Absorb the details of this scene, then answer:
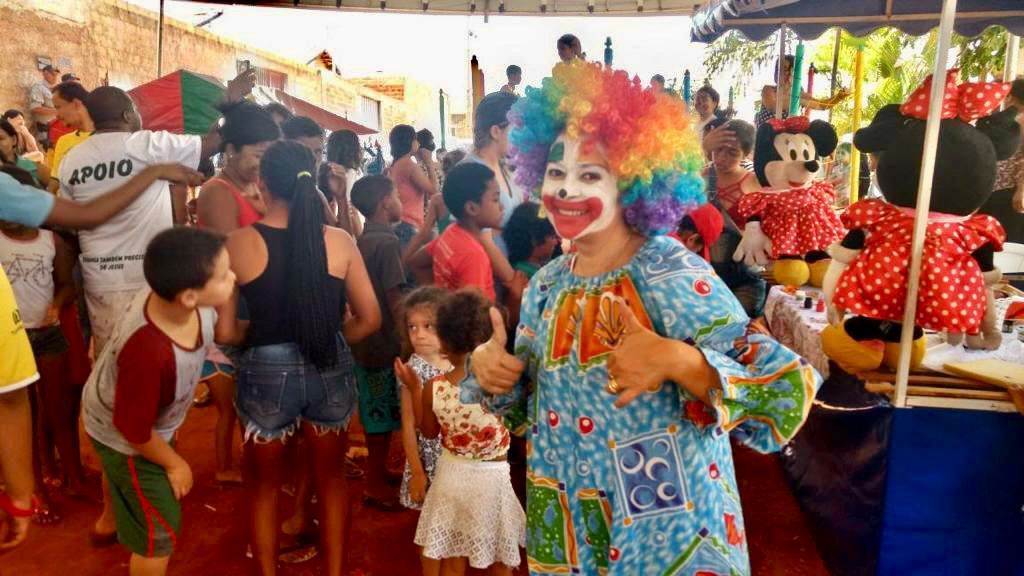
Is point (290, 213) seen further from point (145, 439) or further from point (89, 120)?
point (89, 120)

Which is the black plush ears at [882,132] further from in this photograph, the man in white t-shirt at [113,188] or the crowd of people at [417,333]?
the man in white t-shirt at [113,188]

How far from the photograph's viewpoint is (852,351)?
2.48 meters

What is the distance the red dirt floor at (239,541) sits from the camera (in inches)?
121

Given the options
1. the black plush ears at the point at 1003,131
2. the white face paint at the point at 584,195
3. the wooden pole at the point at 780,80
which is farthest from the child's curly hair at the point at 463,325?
the wooden pole at the point at 780,80

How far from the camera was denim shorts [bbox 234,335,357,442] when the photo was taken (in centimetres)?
246

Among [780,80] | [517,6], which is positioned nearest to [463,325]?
[780,80]

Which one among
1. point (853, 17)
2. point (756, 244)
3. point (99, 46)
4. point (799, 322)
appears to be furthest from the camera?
point (99, 46)

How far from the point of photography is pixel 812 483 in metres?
3.30

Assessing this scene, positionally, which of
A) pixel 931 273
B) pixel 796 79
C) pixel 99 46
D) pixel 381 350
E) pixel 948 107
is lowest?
A: pixel 381 350

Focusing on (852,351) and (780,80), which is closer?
(852,351)

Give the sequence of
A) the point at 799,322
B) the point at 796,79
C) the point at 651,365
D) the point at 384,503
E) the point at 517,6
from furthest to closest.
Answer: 1. the point at 517,6
2. the point at 796,79
3. the point at 384,503
4. the point at 799,322
5. the point at 651,365

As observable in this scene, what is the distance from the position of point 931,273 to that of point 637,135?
1324mm

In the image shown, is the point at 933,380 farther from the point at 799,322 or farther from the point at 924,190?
the point at 799,322

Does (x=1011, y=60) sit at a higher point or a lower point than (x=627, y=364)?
higher
